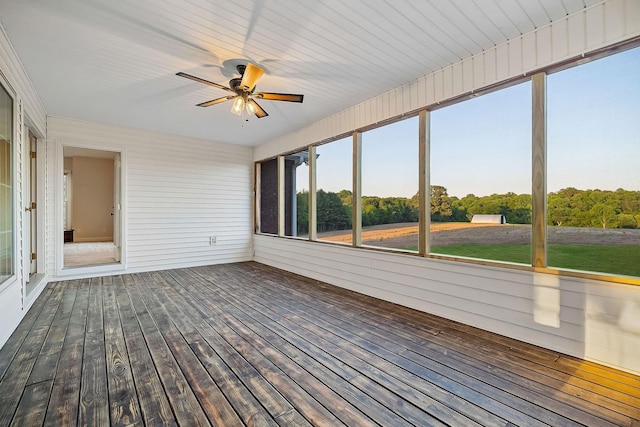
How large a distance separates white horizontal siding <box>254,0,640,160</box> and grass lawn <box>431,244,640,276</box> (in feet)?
5.04

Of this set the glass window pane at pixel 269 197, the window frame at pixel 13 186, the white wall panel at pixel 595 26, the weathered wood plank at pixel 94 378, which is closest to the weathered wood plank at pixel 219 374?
the weathered wood plank at pixel 94 378

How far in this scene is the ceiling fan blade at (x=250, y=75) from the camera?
2.70m

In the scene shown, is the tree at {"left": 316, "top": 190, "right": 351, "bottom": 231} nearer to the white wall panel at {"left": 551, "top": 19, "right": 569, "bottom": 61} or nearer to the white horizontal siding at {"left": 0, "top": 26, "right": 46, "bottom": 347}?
the white wall panel at {"left": 551, "top": 19, "right": 569, "bottom": 61}

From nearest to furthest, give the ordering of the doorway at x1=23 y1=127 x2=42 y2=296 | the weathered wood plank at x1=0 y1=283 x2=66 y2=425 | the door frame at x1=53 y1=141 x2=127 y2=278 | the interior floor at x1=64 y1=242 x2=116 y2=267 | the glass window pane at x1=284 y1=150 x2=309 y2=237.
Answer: the weathered wood plank at x1=0 y1=283 x2=66 y2=425, the doorway at x1=23 y1=127 x2=42 y2=296, the door frame at x1=53 y1=141 x2=127 y2=278, the glass window pane at x1=284 y1=150 x2=309 y2=237, the interior floor at x1=64 y1=242 x2=116 y2=267

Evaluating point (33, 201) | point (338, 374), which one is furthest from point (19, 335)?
point (338, 374)

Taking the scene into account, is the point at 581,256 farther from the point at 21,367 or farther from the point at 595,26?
the point at 21,367

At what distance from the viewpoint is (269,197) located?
6438 millimetres

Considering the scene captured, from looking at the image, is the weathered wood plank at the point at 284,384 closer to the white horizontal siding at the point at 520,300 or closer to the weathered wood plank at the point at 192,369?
the weathered wood plank at the point at 192,369

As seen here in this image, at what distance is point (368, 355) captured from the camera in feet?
7.62

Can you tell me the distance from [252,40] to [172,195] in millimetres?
4094

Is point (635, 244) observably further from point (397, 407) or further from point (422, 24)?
point (422, 24)

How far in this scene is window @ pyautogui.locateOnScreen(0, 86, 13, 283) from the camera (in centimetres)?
261

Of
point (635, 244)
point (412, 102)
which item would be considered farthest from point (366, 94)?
point (635, 244)

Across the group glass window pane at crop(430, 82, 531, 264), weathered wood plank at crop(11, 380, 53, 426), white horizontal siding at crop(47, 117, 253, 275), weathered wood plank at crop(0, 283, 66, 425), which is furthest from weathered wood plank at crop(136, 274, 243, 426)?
glass window pane at crop(430, 82, 531, 264)
